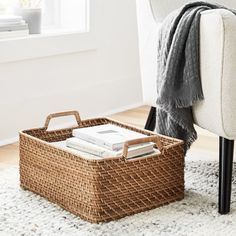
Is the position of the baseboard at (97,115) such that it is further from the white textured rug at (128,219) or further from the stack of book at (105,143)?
the stack of book at (105,143)

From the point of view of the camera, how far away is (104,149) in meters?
1.85

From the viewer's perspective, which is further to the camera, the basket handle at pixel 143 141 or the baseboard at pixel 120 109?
the baseboard at pixel 120 109

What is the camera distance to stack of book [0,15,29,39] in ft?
8.84

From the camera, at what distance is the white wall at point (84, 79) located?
2717 mm

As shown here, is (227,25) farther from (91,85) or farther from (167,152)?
(91,85)

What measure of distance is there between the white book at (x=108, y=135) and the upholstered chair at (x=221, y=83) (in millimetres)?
235

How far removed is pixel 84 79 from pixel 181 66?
1.26m

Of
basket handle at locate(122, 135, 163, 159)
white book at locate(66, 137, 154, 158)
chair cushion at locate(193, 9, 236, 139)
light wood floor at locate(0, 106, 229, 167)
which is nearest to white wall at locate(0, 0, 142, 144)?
light wood floor at locate(0, 106, 229, 167)

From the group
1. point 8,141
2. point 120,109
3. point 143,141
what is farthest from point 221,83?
point 120,109

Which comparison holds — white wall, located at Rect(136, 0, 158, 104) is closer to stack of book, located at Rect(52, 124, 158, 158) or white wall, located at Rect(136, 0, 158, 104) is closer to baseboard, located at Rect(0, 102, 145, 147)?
stack of book, located at Rect(52, 124, 158, 158)

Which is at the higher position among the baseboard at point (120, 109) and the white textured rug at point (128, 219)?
the white textured rug at point (128, 219)

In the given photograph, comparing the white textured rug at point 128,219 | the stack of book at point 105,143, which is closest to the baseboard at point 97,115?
the white textured rug at point 128,219

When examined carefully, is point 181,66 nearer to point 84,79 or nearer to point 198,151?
point 198,151

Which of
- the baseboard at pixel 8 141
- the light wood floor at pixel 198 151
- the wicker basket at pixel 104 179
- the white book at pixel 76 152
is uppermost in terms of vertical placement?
the white book at pixel 76 152
